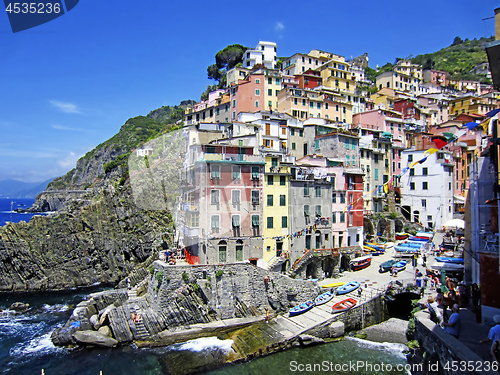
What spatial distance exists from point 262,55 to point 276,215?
192 feet

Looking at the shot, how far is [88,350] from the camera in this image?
2595 cm

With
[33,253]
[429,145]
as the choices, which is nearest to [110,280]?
[33,253]

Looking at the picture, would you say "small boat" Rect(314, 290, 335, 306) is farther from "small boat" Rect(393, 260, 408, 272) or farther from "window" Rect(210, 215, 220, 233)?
"window" Rect(210, 215, 220, 233)

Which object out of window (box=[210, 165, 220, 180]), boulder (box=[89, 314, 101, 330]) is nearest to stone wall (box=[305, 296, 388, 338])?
window (box=[210, 165, 220, 180])

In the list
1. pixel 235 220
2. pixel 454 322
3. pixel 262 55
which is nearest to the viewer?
pixel 454 322

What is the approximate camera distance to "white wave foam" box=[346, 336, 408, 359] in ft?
78.6

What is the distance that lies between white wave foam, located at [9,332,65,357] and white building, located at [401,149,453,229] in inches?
1809

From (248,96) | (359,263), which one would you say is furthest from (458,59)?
(359,263)

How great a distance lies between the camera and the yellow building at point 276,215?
1291 inches

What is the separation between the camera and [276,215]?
33.5 metres

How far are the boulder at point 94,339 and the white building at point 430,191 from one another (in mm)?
41868

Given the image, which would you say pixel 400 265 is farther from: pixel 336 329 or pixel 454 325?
pixel 454 325

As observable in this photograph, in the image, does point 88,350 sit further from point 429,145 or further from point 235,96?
point 429,145

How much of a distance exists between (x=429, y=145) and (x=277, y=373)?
44.7 metres
